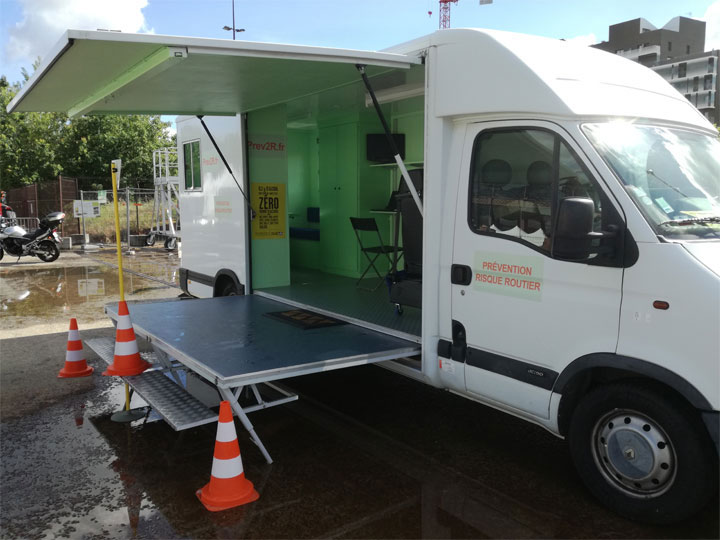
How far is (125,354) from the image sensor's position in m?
5.00

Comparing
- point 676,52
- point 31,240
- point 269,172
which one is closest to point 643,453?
point 269,172

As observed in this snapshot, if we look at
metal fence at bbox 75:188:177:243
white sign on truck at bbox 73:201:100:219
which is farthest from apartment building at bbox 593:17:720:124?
white sign on truck at bbox 73:201:100:219

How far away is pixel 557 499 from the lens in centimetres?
354

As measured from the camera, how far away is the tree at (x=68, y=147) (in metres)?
29.7

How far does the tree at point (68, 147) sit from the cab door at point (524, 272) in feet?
94.9

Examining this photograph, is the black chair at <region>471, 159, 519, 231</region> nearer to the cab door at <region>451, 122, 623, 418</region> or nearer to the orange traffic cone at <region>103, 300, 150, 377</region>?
the cab door at <region>451, 122, 623, 418</region>

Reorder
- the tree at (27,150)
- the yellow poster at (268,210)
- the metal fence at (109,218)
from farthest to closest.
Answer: the tree at (27,150)
the metal fence at (109,218)
the yellow poster at (268,210)

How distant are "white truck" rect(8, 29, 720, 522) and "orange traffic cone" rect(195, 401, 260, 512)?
33 centimetres

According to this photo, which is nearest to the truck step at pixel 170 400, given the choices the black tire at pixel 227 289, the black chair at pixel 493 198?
the black tire at pixel 227 289

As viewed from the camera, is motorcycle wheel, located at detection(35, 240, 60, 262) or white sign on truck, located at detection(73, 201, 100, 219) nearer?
motorcycle wheel, located at detection(35, 240, 60, 262)

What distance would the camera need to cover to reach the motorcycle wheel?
51.5 ft

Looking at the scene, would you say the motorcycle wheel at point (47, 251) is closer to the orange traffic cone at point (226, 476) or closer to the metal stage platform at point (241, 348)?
the metal stage platform at point (241, 348)

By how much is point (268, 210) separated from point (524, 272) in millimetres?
3931

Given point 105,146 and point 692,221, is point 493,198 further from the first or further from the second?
point 105,146
